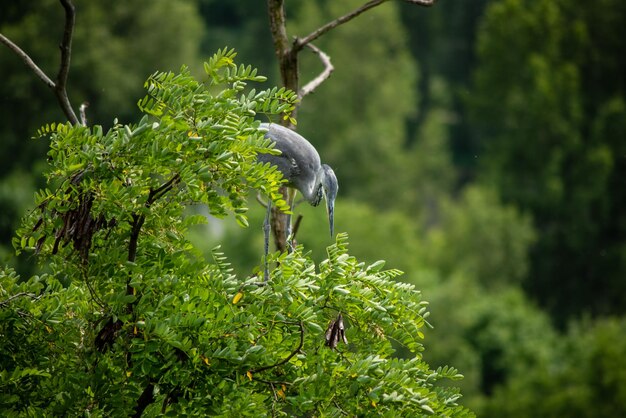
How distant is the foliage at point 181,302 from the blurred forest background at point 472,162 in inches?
722

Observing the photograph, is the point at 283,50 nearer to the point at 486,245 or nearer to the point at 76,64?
the point at 76,64

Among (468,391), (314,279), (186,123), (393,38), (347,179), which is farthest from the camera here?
(393,38)

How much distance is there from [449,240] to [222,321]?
116 ft

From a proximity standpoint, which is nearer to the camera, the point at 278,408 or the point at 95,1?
the point at 278,408

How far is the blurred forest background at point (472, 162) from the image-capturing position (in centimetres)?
3094

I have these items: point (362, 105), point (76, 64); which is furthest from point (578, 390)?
point (362, 105)

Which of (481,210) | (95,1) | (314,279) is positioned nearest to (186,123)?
(314,279)

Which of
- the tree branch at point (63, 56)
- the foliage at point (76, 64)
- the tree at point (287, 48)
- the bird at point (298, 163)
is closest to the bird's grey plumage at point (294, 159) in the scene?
the bird at point (298, 163)

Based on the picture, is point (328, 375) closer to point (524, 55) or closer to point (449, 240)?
point (449, 240)

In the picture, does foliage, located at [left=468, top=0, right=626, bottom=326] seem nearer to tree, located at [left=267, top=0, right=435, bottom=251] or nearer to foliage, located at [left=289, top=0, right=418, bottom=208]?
foliage, located at [left=289, top=0, right=418, bottom=208]

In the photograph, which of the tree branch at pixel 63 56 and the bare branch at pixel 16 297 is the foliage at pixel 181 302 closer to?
the bare branch at pixel 16 297

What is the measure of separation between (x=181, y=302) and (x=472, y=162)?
2034 inches

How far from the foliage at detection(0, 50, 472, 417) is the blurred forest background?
18327 millimetres

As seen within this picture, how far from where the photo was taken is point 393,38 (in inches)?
1897
